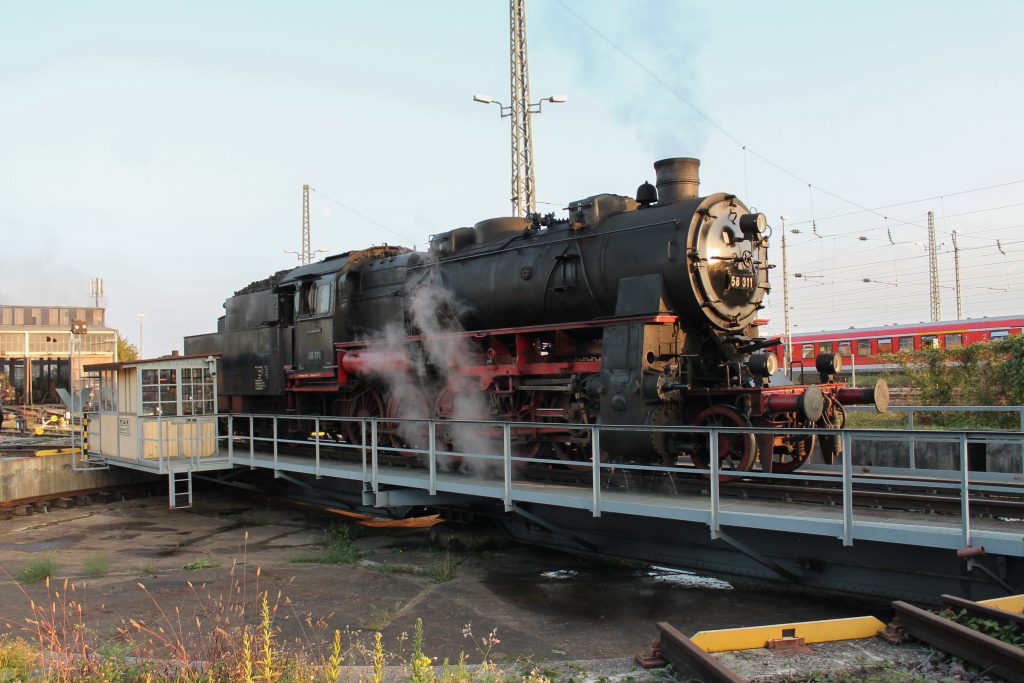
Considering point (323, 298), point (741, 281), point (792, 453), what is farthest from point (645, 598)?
point (323, 298)

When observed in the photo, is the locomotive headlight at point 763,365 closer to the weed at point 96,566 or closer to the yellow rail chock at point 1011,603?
the yellow rail chock at point 1011,603

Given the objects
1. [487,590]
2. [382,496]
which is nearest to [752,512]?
[487,590]

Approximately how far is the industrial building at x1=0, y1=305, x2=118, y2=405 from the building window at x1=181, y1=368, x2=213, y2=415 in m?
8.32

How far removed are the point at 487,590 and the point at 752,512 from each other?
403 cm

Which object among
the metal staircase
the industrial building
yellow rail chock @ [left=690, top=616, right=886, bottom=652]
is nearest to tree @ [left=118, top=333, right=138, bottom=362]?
the industrial building

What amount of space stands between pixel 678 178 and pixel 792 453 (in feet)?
14.3

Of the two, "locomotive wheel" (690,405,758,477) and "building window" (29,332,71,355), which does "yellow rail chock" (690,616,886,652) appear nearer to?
"locomotive wheel" (690,405,758,477)

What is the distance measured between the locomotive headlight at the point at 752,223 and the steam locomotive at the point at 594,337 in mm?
23

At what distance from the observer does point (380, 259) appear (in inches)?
635

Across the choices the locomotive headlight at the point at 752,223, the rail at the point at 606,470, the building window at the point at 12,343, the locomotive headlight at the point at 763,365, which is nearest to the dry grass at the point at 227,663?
the rail at the point at 606,470

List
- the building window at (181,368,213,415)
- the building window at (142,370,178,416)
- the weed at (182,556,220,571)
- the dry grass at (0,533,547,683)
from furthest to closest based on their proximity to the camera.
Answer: the building window at (181,368,213,415) < the building window at (142,370,178,416) < the weed at (182,556,220,571) < the dry grass at (0,533,547,683)

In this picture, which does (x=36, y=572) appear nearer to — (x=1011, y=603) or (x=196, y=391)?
(x=196, y=391)

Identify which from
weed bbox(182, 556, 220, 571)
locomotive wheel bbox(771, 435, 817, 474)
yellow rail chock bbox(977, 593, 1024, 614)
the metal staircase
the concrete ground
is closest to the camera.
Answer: yellow rail chock bbox(977, 593, 1024, 614)

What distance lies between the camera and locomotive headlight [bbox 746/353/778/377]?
32.4 ft
